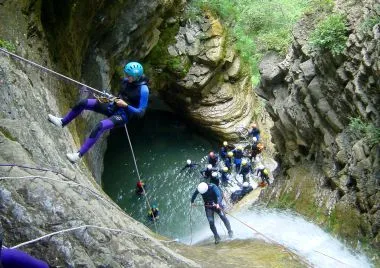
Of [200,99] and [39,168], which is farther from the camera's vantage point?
[200,99]

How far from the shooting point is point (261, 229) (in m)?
12.0

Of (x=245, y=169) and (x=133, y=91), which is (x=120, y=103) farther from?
(x=245, y=169)

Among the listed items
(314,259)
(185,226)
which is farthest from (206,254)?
(185,226)

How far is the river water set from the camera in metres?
10.4

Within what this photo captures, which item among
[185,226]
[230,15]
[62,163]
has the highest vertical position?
[230,15]

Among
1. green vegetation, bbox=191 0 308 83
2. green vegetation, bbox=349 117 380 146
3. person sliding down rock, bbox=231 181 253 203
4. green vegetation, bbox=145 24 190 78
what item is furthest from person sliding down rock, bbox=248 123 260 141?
green vegetation, bbox=349 117 380 146

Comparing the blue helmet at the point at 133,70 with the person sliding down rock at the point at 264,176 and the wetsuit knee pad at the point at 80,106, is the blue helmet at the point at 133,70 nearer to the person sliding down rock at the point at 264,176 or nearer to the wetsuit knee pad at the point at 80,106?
the wetsuit knee pad at the point at 80,106

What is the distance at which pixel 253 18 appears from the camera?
81.6 ft

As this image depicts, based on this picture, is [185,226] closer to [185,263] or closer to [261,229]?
[261,229]

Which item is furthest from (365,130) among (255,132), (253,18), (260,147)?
(253,18)

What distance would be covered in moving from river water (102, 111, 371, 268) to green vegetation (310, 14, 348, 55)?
4.56 m

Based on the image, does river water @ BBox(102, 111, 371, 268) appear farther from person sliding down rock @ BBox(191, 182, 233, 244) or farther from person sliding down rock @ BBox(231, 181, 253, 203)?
person sliding down rock @ BBox(231, 181, 253, 203)

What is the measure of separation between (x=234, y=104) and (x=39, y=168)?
630 inches

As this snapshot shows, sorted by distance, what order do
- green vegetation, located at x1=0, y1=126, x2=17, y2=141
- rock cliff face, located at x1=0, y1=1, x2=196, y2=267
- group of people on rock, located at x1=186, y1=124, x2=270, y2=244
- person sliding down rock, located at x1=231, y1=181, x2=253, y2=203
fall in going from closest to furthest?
rock cliff face, located at x1=0, y1=1, x2=196, y2=267, green vegetation, located at x1=0, y1=126, x2=17, y2=141, group of people on rock, located at x1=186, y1=124, x2=270, y2=244, person sliding down rock, located at x1=231, y1=181, x2=253, y2=203
